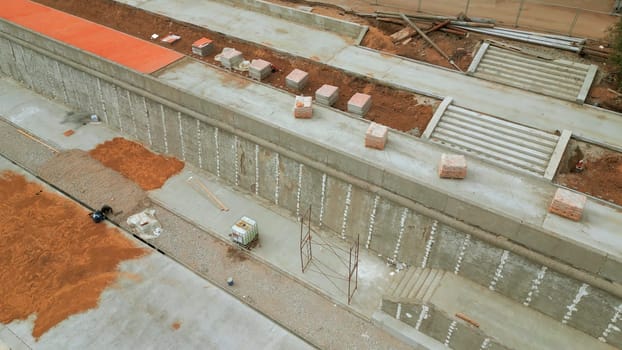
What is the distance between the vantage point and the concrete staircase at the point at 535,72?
19689mm

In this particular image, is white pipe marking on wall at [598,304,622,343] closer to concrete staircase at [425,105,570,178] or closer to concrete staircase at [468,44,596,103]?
concrete staircase at [425,105,570,178]

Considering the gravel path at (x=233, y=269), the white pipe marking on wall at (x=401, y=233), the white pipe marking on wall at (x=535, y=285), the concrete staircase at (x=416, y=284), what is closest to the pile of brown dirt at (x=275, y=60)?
the white pipe marking on wall at (x=401, y=233)

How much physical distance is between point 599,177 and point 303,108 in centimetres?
1006

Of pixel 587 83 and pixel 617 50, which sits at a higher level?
pixel 617 50

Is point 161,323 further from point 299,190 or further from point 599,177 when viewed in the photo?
point 599,177

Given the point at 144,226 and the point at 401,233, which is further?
the point at 144,226

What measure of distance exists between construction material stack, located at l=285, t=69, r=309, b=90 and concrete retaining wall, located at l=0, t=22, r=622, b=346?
119 inches

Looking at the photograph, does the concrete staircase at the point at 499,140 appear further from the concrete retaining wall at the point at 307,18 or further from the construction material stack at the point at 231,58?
the construction material stack at the point at 231,58

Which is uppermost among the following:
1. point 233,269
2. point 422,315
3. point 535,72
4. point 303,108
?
point 535,72

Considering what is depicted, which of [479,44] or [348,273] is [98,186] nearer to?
[348,273]

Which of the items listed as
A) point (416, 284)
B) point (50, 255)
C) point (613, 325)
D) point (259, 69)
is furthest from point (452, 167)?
point (50, 255)

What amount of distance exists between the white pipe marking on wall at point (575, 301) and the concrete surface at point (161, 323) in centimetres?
733

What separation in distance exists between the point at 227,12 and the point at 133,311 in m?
16.7

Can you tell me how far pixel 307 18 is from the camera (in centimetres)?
2456
